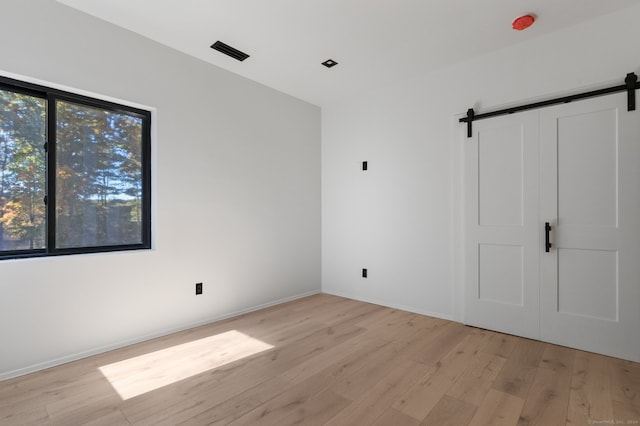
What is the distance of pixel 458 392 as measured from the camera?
1.96m

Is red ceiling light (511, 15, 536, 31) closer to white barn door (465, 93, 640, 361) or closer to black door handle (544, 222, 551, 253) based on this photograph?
white barn door (465, 93, 640, 361)

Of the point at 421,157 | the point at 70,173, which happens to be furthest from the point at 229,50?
the point at 421,157

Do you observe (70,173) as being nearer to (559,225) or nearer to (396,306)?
(396,306)

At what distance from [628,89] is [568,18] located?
0.74 meters

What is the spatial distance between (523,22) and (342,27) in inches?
57.6

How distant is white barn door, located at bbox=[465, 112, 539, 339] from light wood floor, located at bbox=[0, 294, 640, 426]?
255 millimetres

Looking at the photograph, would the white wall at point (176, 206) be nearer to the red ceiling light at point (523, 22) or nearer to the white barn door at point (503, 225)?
the white barn door at point (503, 225)

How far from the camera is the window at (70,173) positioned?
7.39 feet

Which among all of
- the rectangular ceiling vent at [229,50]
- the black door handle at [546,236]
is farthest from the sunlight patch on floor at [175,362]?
the rectangular ceiling vent at [229,50]

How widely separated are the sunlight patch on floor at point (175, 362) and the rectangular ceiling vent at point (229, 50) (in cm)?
273

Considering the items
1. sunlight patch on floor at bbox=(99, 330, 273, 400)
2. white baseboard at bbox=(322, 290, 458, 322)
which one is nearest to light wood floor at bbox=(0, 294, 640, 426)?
sunlight patch on floor at bbox=(99, 330, 273, 400)

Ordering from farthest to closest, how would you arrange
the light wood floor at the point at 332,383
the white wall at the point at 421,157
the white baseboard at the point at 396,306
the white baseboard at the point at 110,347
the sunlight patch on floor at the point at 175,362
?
1. the white baseboard at the point at 396,306
2. the white wall at the point at 421,157
3. the white baseboard at the point at 110,347
4. the sunlight patch on floor at the point at 175,362
5. the light wood floor at the point at 332,383

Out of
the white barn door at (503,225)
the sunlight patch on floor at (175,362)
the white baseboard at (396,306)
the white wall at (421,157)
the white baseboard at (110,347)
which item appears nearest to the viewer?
the sunlight patch on floor at (175,362)

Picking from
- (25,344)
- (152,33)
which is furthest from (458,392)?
(152,33)
